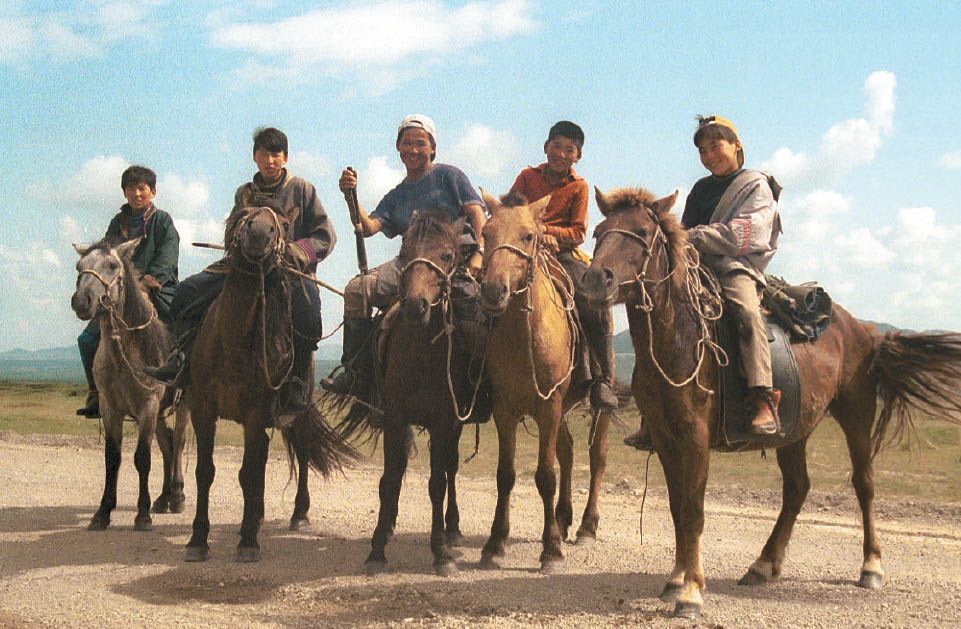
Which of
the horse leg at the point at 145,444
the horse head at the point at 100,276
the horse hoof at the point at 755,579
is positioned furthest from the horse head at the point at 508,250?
the horse leg at the point at 145,444

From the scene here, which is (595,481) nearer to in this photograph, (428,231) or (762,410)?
(762,410)

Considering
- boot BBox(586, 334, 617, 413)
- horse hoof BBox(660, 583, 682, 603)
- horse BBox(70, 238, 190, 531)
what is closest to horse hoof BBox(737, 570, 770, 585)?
horse hoof BBox(660, 583, 682, 603)

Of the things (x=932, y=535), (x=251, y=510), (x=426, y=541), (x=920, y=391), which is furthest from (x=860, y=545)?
(x=251, y=510)

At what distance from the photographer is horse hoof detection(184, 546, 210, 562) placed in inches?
328

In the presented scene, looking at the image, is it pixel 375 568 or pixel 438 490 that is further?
pixel 438 490

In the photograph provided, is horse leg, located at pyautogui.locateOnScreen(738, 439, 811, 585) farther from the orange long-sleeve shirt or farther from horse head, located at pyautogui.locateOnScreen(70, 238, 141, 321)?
horse head, located at pyautogui.locateOnScreen(70, 238, 141, 321)

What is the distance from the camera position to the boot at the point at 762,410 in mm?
6742

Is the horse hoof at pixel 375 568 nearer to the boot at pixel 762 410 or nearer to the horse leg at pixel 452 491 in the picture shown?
the horse leg at pixel 452 491

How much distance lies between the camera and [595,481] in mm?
9883

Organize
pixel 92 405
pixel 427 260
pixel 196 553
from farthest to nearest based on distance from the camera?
pixel 92 405, pixel 196 553, pixel 427 260

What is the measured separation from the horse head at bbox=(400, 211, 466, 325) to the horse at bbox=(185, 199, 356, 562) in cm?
127

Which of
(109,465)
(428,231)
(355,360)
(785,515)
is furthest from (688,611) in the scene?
(109,465)

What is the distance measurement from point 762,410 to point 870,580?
2042mm

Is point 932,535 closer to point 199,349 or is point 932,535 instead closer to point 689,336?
point 689,336
